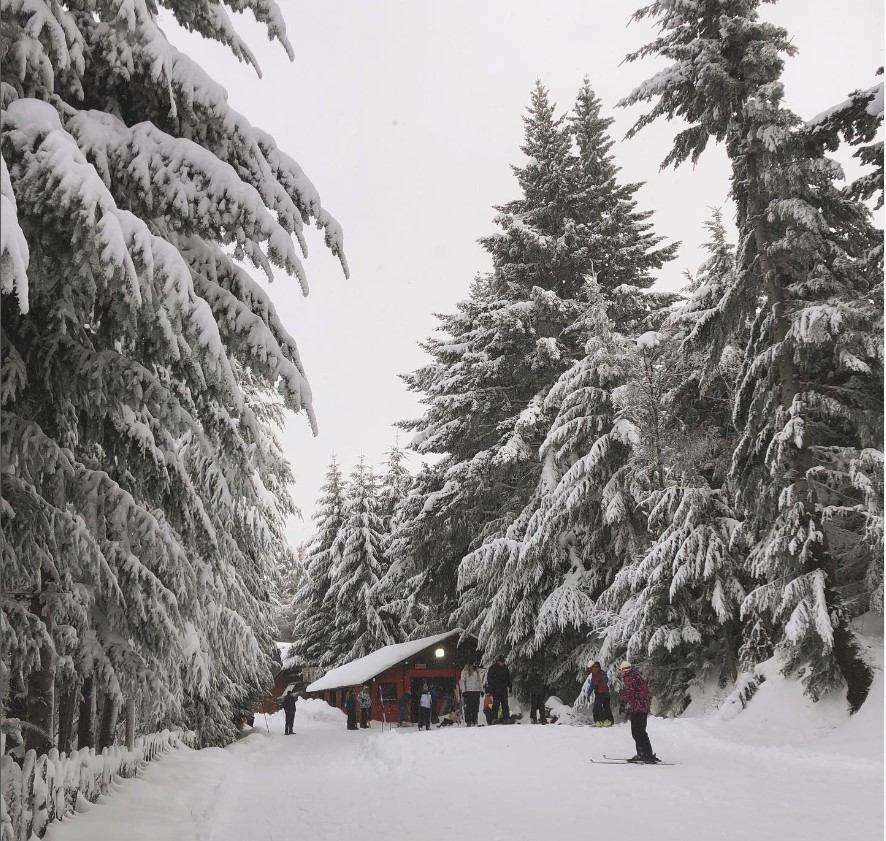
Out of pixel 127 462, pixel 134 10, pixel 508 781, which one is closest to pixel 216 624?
pixel 508 781

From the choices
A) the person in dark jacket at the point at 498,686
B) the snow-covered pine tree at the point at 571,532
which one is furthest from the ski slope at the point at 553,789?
the snow-covered pine tree at the point at 571,532

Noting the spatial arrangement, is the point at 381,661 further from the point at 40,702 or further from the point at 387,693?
the point at 40,702

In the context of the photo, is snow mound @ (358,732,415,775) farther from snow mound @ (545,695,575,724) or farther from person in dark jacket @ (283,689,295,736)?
person in dark jacket @ (283,689,295,736)

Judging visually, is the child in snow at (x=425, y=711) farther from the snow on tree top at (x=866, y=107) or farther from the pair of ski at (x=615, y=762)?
the snow on tree top at (x=866, y=107)

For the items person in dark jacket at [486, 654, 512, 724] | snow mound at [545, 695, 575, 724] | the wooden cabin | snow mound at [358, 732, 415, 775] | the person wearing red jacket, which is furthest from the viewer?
the wooden cabin

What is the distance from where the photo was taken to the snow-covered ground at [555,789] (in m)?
6.52

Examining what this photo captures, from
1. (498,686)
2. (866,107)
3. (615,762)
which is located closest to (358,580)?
(498,686)

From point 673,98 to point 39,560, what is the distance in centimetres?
1469

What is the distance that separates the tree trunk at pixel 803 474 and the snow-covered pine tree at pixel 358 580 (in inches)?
1149

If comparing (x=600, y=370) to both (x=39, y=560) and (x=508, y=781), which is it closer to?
(x=508, y=781)

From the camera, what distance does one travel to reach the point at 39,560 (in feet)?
17.2

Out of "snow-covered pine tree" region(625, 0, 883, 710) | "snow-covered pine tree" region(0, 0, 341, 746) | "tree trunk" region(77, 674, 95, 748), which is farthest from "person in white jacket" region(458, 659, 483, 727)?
"snow-covered pine tree" region(0, 0, 341, 746)

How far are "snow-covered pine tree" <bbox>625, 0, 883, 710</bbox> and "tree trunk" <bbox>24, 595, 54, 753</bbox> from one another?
10108 millimetres

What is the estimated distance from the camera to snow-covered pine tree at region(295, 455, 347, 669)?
43500 mm
